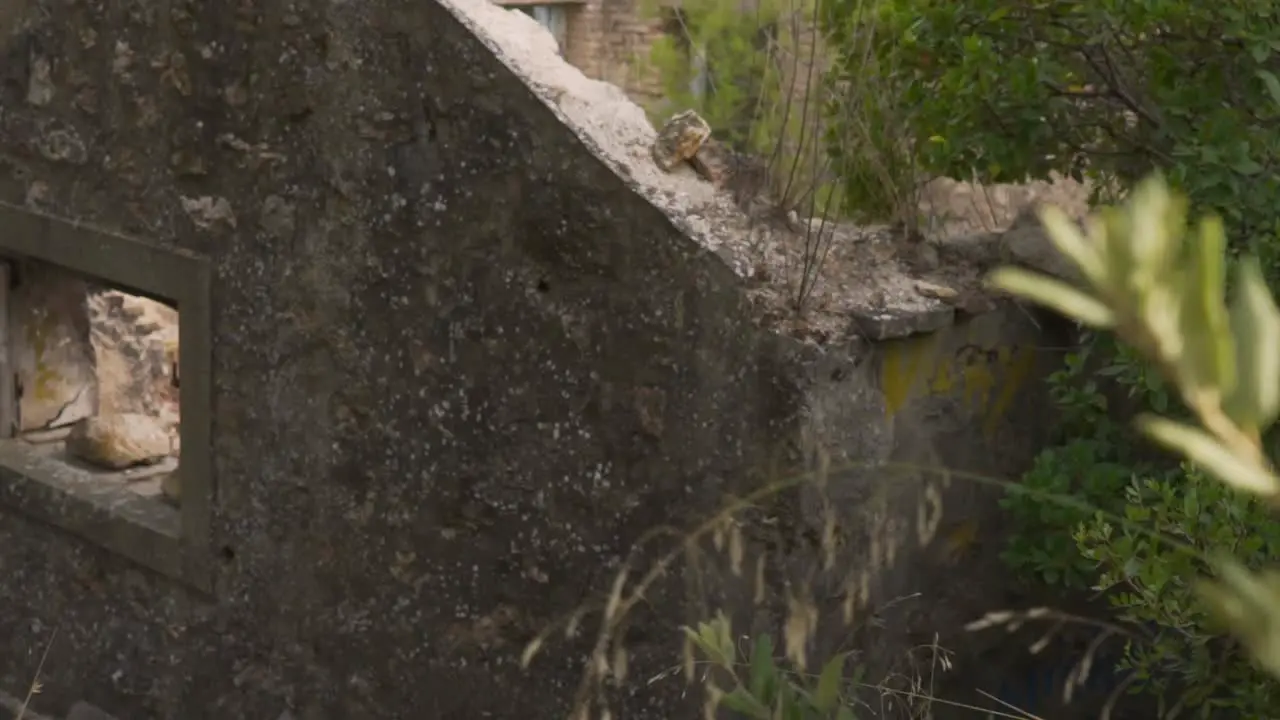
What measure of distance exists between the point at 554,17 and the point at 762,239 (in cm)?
757

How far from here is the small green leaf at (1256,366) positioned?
791 mm

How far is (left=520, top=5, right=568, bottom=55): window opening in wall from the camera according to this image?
1023 centimetres

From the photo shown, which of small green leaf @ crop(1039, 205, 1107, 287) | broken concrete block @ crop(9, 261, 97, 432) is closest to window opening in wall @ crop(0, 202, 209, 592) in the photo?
broken concrete block @ crop(9, 261, 97, 432)

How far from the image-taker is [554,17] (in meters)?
10.4

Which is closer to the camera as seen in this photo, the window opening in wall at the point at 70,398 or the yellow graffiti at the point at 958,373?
the yellow graffiti at the point at 958,373

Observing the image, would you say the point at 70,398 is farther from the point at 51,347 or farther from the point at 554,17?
the point at 554,17

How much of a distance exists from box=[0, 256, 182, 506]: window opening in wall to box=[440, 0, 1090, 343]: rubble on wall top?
1.64 meters

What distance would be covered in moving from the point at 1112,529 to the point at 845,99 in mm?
1283

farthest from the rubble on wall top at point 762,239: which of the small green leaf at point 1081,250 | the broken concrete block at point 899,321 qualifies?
the small green leaf at point 1081,250

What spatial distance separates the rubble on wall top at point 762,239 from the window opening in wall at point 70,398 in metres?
1.64

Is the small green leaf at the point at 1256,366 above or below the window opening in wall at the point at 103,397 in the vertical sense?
above

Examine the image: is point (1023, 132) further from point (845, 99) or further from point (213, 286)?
point (213, 286)

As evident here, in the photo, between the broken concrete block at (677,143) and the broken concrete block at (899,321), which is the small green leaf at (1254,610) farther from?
the broken concrete block at (677,143)

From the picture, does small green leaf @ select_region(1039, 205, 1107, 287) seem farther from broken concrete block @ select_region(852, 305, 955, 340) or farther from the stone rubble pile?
the stone rubble pile
